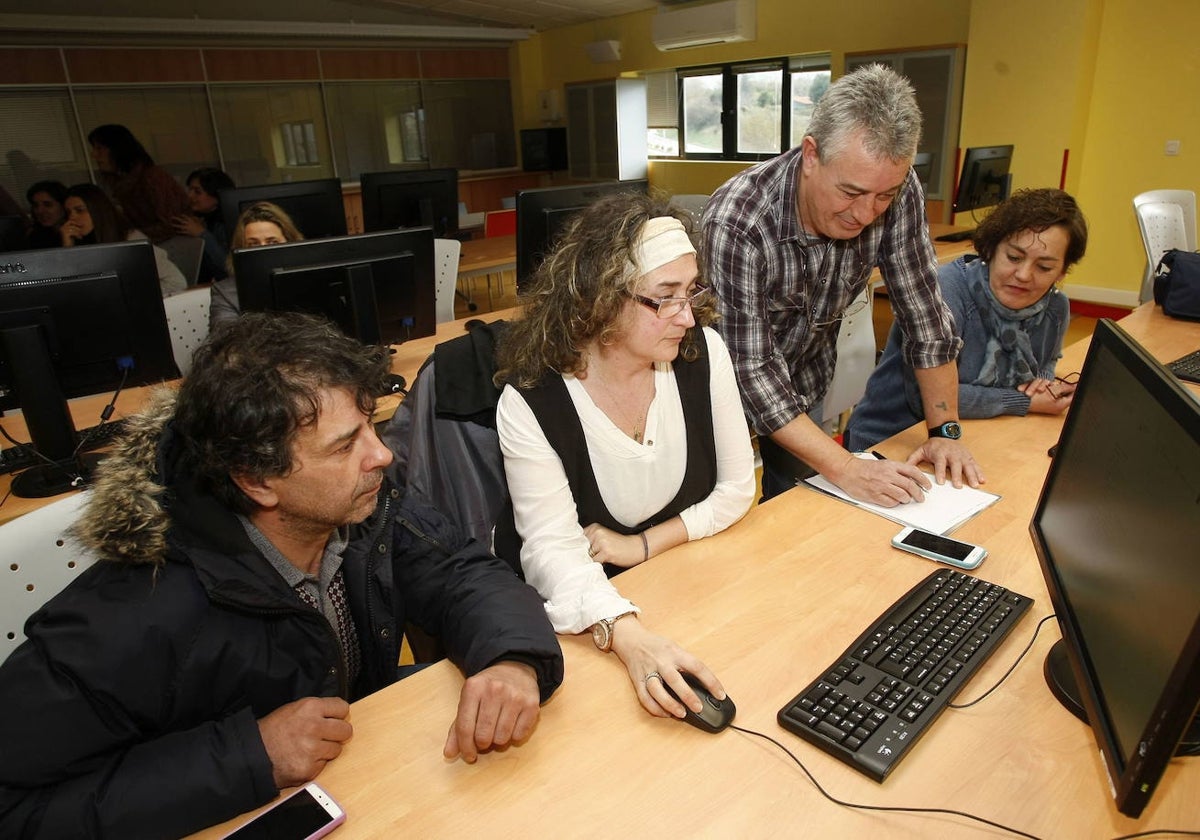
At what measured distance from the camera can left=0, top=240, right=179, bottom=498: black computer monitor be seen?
1.88 m

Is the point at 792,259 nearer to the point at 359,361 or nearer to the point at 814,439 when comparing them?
the point at 814,439

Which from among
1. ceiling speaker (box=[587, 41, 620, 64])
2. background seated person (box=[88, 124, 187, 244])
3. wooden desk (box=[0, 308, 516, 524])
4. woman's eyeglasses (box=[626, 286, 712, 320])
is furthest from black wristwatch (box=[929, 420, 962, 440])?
ceiling speaker (box=[587, 41, 620, 64])

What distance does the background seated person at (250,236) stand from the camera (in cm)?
275

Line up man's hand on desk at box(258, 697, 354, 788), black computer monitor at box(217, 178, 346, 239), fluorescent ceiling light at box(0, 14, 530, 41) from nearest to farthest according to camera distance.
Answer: man's hand on desk at box(258, 697, 354, 788), black computer monitor at box(217, 178, 346, 239), fluorescent ceiling light at box(0, 14, 530, 41)

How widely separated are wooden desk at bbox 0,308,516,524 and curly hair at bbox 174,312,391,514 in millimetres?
852

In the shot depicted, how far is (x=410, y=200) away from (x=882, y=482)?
11.1 feet

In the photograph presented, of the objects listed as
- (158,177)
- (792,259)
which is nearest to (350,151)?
(158,177)

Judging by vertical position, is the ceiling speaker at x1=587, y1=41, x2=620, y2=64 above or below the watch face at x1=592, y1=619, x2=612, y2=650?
above

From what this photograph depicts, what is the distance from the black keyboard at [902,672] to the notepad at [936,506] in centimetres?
25

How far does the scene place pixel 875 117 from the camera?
1.56 m

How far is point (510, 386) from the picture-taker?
1.43m

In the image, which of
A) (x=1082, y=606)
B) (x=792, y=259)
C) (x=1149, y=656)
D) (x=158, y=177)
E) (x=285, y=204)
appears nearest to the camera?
(x=1149, y=656)

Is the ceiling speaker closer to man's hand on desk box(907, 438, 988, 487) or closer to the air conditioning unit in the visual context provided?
the air conditioning unit

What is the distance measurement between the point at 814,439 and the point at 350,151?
27.2ft
